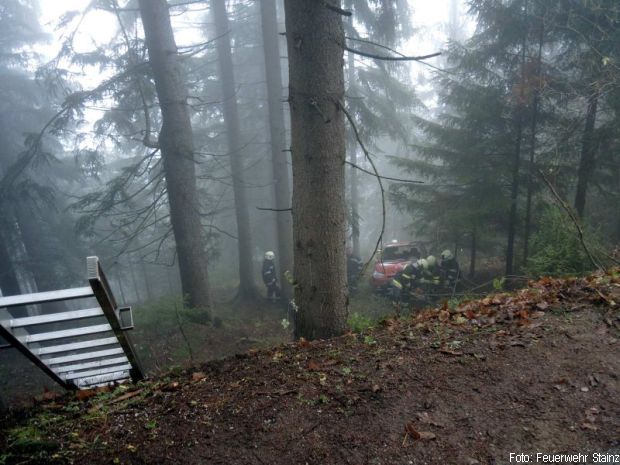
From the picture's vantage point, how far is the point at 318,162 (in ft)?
A: 13.2

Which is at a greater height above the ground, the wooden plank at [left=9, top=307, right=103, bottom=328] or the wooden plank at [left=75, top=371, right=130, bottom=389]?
the wooden plank at [left=9, top=307, right=103, bottom=328]

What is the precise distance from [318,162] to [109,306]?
2.54 metres

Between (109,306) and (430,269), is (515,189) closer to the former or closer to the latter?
(430,269)

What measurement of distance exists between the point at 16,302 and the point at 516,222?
12.6 m

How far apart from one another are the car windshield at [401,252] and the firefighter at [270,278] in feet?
16.3

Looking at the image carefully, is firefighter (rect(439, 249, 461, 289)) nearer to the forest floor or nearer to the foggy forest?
the foggy forest

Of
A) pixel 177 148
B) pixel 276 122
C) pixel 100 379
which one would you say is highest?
pixel 276 122

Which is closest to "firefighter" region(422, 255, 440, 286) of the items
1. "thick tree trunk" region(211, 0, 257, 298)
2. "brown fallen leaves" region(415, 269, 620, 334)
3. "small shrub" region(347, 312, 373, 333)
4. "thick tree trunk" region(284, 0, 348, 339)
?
"brown fallen leaves" region(415, 269, 620, 334)

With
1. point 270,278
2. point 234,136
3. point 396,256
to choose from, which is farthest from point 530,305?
point 234,136

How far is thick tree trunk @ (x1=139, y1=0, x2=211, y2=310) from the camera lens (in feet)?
28.5

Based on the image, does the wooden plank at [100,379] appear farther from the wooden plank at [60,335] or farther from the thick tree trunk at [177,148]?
the thick tree trunk at [177,148]

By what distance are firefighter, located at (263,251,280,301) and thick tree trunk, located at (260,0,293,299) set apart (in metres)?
0.66

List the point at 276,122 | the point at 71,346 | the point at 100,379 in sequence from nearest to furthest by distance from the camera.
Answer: the point at 71,346, the point at 100,379, the point at 276,122

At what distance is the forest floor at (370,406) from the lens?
2381mm
